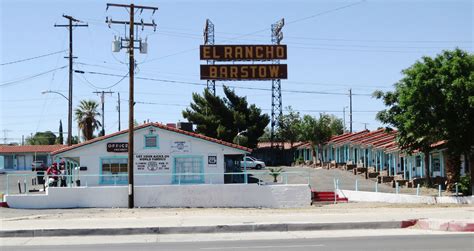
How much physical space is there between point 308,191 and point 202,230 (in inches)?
667

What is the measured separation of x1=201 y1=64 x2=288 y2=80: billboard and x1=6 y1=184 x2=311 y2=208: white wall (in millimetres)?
26037

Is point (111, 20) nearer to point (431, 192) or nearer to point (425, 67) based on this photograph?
point (425, 67)

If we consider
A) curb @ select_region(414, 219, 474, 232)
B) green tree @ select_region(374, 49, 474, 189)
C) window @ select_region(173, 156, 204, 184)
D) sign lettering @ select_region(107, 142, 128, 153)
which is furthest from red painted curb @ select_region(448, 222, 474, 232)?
sign lettering @ select_region(107, 142, 128, 153)

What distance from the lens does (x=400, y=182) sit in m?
43.7

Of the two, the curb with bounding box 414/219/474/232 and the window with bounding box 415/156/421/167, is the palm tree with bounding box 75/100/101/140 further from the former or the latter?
the curb with bounding box 414/219/474/232

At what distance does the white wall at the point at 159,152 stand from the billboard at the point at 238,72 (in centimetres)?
2341

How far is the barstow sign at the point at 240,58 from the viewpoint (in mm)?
59688

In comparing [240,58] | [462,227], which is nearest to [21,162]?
[240,58]

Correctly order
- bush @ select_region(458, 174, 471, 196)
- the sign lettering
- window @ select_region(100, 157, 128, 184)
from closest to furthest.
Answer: bush @ select_region(458, 174, 471, 196), window @ select_region(100, 157, 128, 184), the sign lettering

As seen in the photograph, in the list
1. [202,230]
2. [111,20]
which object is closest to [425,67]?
[111,20]

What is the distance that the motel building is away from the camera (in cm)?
3400

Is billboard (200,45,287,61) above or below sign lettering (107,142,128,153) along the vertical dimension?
above

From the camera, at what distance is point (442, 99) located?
32281 mm

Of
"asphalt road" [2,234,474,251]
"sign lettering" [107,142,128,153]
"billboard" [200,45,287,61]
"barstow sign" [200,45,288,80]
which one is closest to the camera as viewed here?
"asphalt road" [2,234,474,251]
